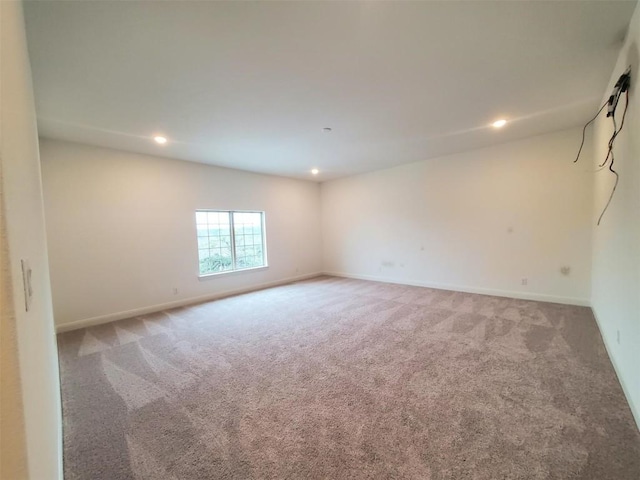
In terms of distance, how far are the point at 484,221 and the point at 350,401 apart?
4063 mm

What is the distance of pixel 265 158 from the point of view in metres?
4.68

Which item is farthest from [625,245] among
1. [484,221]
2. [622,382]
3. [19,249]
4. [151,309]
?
[151,309]

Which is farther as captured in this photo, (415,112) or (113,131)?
(113,131)

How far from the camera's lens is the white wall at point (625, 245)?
174cm

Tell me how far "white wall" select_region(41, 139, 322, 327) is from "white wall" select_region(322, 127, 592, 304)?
2.83 m

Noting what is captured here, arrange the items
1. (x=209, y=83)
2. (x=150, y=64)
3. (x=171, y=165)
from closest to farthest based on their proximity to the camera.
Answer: (x=150, y=64), (x=209, y=83), (x=171, y=165)

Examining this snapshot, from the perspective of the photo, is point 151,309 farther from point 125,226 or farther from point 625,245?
point 625,245

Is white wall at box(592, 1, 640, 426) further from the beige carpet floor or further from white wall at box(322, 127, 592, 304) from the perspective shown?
white wall at box(322, 127, 592, 304)

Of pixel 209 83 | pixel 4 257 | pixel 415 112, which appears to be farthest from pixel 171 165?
pixel 4 257

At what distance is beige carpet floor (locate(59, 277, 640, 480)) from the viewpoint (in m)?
1.48

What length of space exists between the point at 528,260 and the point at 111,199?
654 cm

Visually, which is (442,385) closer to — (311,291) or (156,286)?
(311,291)

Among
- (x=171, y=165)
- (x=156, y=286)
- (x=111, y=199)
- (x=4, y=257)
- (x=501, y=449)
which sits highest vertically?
(x=171, y=165)

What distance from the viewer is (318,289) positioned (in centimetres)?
550
